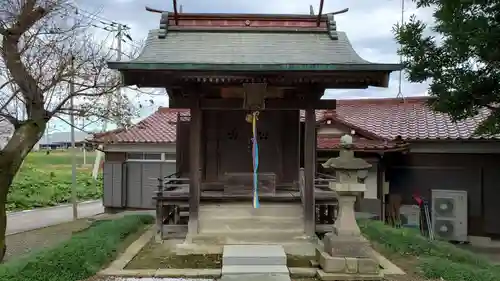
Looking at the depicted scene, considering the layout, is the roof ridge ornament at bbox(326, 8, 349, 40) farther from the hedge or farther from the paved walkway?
the paved walkway

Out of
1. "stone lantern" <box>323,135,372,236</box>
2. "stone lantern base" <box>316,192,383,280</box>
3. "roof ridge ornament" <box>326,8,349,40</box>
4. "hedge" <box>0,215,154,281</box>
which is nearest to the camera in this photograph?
"hedge" <box>0,215,154,281</box>

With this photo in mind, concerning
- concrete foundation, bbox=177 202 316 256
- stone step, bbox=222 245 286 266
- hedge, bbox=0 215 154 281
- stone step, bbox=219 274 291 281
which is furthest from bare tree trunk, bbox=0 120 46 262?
stone step, bbox=219 274 291 281

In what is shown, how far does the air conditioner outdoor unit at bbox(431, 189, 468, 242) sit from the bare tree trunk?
12481 millimetres

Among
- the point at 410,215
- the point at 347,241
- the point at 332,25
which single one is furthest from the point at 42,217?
the point at 347,241

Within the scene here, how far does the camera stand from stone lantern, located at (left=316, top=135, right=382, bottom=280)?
7.08 m

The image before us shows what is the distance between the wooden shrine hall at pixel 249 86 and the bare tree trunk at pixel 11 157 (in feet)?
9.67

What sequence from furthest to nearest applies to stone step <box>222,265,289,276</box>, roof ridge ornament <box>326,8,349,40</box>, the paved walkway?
the paved walkway < roof ridge ornament <box>326,8,349,40</box> < stone step <box>222,265,289,276</box>

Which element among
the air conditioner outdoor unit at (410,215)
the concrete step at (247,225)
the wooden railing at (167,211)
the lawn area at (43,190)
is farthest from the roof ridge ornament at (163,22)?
the lawn area at (43,190)

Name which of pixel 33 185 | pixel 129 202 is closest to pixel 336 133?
pixel 129 202

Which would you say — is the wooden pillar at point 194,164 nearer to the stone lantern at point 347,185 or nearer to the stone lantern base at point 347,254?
the stone lantern base at point 347,254

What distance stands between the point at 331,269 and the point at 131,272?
3.20 metres

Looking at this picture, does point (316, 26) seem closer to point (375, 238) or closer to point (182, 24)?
point (182, 24)

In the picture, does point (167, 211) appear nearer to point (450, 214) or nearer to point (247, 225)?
point (247, 225)

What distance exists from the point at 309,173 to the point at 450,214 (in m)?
8.13
